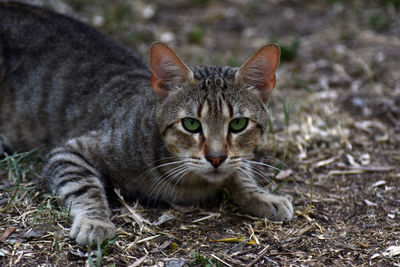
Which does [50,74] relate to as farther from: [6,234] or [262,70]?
[262,70]

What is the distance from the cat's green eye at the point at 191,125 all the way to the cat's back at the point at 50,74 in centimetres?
113

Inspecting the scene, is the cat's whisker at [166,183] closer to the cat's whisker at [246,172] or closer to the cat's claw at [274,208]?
the cat's whisker at [246,172]

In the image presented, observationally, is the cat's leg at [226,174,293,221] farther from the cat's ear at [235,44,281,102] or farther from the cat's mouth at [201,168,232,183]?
the cat's ear at [235,44,281,102]

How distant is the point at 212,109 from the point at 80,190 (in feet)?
3.80

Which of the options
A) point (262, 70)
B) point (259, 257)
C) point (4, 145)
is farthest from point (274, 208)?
point (4, 145)

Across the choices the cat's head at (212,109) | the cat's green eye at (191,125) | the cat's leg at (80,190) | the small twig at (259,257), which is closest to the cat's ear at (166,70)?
the cat's head at (212,109)

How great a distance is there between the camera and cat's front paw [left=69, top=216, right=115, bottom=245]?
3.08m

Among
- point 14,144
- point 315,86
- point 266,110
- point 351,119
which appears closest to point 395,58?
point 315,86

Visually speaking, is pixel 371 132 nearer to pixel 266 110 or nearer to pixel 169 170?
pixel 266 110

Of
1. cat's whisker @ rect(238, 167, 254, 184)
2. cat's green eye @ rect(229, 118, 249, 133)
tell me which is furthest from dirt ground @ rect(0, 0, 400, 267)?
cat's green eye @ rect(229, 118, 249, 133)

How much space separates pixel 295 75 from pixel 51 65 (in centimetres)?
314

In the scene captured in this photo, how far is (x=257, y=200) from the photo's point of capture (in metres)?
3.70

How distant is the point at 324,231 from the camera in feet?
11.5

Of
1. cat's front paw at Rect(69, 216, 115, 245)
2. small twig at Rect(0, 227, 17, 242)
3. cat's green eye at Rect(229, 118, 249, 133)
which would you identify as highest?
cat's green eye at Rect(229, 118, 249, 133)
